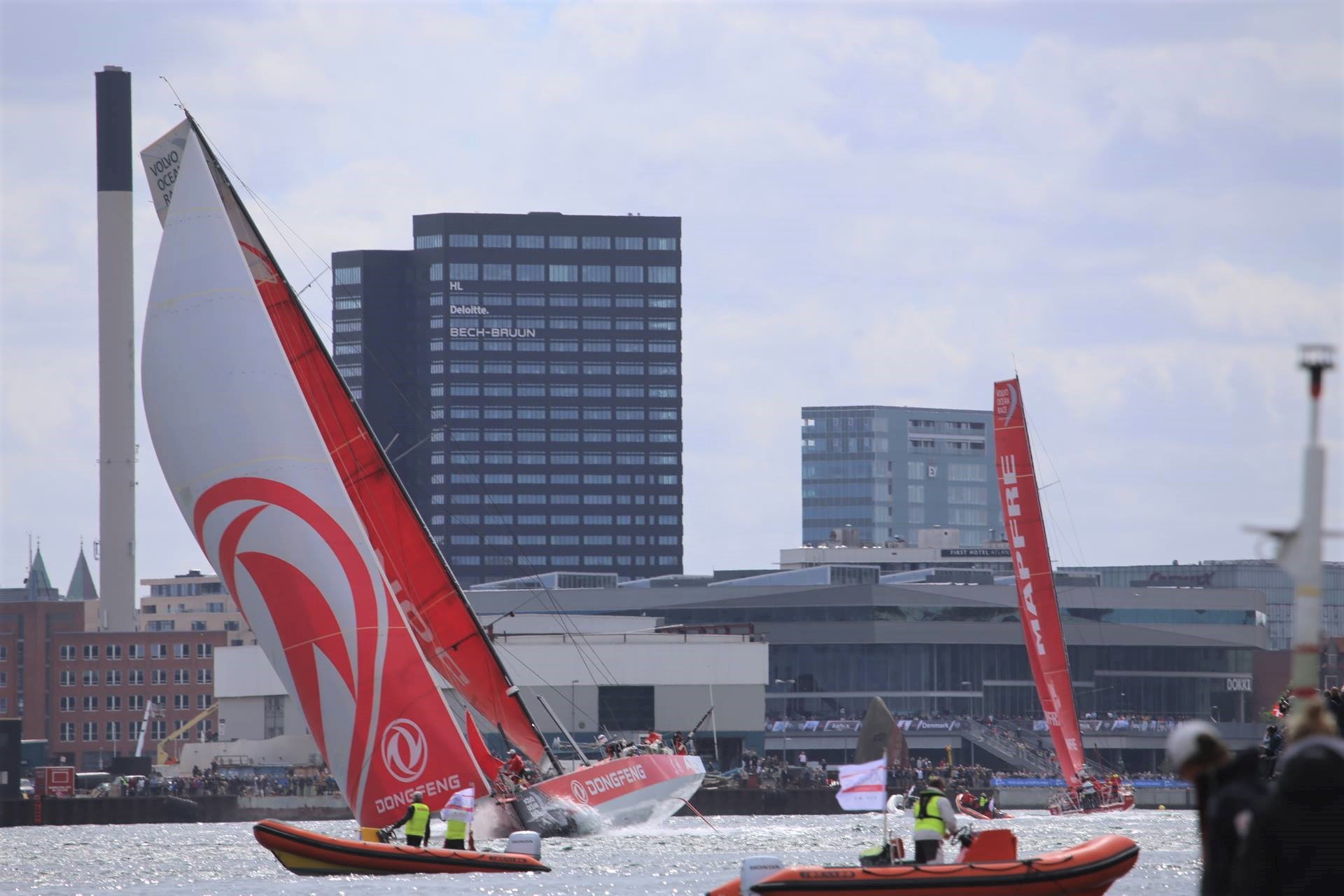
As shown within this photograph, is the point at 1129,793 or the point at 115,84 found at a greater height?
the point at 115,84

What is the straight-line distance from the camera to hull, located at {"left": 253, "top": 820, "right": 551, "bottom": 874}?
98.1 feet

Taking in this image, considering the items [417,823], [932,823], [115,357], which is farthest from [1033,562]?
[115,357]

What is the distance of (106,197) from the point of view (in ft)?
412

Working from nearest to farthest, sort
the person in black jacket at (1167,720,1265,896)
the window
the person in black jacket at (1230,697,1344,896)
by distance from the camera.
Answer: the person in black jacket at (1230,697,1344,896)
the person in black jacket at (1167,720,1265,896)
the window

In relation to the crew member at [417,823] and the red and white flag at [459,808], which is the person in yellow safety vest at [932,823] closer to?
the red and white flag at [459,808]

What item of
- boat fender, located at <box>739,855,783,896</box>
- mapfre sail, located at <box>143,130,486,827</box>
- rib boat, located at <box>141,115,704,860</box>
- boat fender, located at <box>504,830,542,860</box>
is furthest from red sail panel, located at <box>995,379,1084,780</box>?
boat fender, located at <box>739,855,783,896</box>

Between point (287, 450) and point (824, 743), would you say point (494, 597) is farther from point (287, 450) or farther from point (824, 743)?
point (287, 450)

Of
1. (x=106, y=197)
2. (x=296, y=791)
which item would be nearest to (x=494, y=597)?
(x=106, y=197)

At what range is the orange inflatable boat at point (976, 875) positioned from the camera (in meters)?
22.6

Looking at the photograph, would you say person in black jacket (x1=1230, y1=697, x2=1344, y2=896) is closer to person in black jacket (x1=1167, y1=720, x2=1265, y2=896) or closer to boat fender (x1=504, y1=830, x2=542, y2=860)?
person in black jacket (x1=1167, y1=720, x2=1265, y2=896)

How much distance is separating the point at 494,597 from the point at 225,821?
47261 mm

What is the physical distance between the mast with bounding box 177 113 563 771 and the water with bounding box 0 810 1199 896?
2.84m

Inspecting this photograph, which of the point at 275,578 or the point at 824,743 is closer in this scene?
the point at 275,578

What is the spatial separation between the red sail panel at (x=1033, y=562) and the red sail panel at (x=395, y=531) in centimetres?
2304
